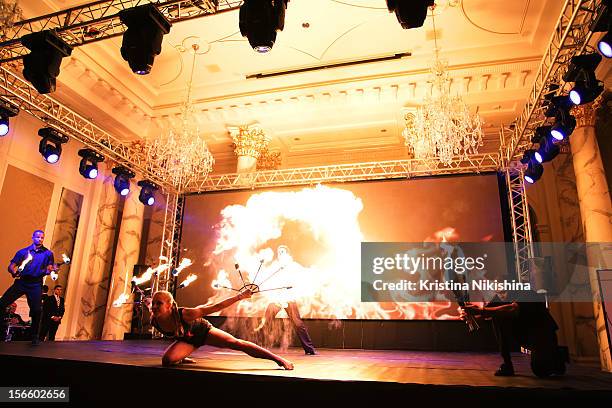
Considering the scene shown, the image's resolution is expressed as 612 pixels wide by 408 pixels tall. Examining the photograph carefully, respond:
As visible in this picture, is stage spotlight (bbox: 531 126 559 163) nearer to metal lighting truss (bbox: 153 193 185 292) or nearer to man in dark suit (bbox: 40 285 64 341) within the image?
metal lighting truss (bbox: 153 193 185 292)

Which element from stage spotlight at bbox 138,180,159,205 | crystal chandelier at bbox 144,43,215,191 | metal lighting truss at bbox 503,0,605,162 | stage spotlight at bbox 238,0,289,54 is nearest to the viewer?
stage spotlight at bbox 238,0,289,54

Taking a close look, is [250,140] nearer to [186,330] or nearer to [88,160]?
[88,160]

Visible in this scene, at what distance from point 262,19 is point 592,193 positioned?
6.95 m

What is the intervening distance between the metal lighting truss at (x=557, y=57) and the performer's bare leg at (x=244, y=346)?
4.91m

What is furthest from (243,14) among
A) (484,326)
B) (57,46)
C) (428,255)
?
(484,326)

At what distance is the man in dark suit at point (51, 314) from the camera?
8320mm

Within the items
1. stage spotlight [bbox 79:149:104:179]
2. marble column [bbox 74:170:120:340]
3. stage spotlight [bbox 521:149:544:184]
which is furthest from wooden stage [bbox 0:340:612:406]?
marble column [bbox 74:170:120:340]

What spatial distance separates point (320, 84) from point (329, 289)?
4.76 m

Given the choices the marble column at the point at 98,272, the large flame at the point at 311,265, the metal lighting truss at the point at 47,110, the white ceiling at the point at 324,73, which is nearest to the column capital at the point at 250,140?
the white ceiling at the point at 324,73

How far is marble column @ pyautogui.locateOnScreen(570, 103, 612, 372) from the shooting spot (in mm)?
7035

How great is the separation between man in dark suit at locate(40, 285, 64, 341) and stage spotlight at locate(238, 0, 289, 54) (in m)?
7.42

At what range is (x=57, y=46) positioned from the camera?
5.40 m

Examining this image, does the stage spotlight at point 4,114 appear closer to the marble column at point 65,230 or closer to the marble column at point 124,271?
the marble column at point 65,230

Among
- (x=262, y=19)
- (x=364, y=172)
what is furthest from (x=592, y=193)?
(x=262, y=19)
